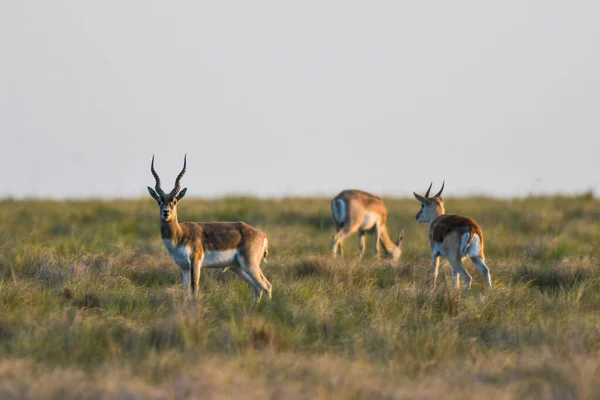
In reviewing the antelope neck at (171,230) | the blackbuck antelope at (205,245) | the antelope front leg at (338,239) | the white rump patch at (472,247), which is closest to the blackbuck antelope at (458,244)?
the white rump patch at (472,247)

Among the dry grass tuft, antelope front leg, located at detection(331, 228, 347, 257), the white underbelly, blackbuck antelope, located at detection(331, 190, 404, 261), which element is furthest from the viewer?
the white underbelly

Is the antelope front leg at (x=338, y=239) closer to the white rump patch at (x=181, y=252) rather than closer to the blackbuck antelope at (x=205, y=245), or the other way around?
the blackbuck antelope at (x=205, y=245)

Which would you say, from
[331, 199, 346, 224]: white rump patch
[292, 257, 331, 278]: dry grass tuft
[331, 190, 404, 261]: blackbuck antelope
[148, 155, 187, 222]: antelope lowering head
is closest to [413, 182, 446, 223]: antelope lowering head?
[292, 257, 331, 278]: dry grass tuft

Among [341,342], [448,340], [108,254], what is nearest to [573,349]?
[448,340]

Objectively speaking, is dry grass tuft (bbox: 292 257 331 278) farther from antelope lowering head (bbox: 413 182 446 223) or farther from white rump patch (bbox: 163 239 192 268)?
white rump patch (bbox: 163 239 192 268)

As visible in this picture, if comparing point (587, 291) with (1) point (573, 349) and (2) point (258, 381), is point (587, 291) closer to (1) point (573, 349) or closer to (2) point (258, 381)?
(1) point (573, 349)

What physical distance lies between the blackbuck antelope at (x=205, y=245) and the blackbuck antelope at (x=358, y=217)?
564 centimetres

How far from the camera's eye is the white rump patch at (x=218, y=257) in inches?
383

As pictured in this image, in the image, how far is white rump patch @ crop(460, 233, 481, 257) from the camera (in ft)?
35.1

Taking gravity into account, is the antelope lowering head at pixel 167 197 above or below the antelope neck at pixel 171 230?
above

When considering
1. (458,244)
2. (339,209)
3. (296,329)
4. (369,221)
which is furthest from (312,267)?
(369,221)

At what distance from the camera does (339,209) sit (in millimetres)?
16156

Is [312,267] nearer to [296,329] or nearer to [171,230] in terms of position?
[171,230]

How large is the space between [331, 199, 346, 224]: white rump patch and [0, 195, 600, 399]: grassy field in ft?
5.71
